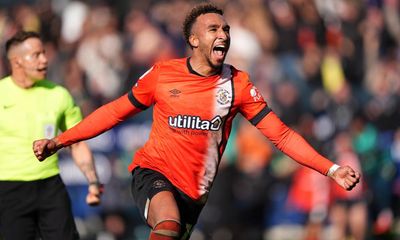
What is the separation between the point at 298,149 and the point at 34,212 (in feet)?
9.09

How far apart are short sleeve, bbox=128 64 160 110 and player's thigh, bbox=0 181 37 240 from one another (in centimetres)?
161

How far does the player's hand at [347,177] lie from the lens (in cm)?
751

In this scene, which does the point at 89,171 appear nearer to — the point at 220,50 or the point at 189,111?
the point at 189,111

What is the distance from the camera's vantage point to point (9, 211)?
9016 millimetres

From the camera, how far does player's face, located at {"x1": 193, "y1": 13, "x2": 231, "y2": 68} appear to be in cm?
797

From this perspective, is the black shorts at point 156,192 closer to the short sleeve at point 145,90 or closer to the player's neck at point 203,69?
the short sleeve at point 145,90

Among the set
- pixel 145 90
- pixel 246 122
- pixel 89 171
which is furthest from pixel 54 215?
pixel 246 122

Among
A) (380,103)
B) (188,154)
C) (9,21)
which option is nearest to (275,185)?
(380,103)

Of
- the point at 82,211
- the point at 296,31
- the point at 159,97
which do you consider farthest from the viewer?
the point at 296,31

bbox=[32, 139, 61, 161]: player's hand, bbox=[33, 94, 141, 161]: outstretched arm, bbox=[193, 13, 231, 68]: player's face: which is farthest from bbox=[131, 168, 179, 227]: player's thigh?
bbox=[193, 13, 231, 68]: player's face

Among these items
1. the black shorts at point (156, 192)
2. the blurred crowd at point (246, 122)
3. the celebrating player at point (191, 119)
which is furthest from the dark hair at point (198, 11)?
the blurred crowd at point (246, 122)

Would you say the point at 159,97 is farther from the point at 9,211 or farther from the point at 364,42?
the point at 364,42

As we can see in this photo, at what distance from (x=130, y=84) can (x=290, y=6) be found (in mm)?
3203

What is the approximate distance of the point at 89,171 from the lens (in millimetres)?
9430
